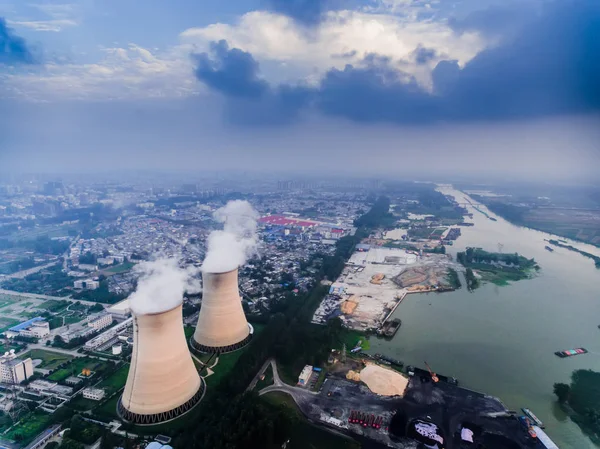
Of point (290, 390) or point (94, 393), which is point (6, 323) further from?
point (290, 390)

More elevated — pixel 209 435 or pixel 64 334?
pixel 209 435

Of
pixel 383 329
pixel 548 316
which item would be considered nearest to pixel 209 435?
pixel 383 329

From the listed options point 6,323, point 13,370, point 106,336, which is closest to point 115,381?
point 13,370

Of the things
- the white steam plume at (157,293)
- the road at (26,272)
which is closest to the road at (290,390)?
the white steam plume at (157,293)

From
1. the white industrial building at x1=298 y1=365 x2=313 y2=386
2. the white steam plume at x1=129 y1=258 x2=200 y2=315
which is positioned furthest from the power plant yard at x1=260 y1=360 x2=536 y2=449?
the white steam plume at x1=129 y1=258 x2=200 y2=315

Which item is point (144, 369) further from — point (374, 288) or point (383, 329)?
point (374, 288)

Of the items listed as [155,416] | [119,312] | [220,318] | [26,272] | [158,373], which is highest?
[158,373]
